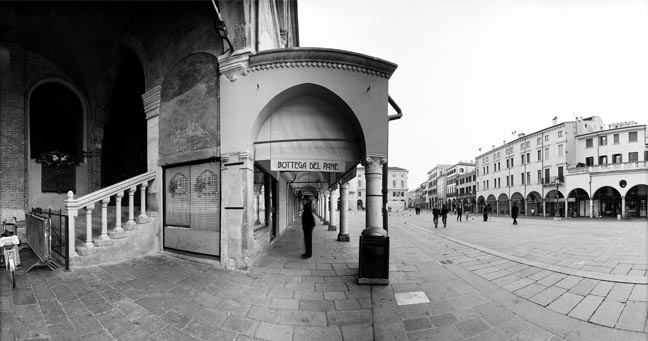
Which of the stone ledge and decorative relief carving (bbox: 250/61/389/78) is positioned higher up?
decorative relief carving (bbox: 250/61/389/78)

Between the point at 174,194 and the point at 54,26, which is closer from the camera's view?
the point at 174,194

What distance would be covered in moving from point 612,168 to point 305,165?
42561 millimetres

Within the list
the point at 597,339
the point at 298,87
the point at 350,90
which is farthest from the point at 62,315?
the point at 597,339

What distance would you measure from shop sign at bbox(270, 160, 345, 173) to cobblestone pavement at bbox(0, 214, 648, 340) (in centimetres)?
233

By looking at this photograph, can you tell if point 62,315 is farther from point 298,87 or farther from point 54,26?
point 54,26

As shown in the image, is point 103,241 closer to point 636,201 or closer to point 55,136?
point 55,136

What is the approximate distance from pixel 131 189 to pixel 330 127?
198 inches

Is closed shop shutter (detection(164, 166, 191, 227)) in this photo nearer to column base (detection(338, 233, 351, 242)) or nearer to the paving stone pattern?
column base (detection(338, 233, 351, 242))

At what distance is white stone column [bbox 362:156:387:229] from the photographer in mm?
5934

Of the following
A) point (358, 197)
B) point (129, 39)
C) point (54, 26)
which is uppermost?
point (54, 26)

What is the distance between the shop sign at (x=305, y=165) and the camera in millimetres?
6426

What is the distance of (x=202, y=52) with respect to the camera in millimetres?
6609

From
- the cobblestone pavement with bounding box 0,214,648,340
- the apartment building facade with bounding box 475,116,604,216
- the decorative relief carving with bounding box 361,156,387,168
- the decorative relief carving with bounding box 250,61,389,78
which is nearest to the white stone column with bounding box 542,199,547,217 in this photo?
the apartment building facade with bounding box 475,116,604,216

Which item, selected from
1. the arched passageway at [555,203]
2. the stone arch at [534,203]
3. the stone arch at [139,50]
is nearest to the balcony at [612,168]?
the arched passageway at [555,203]
